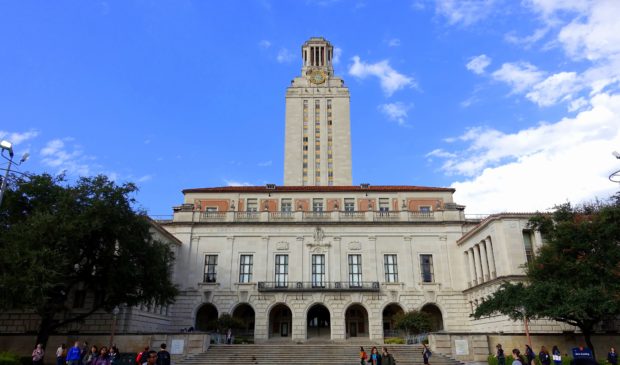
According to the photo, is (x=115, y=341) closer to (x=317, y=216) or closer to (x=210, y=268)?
(x=210, y=268)

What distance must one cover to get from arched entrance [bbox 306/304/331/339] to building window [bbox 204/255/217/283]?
9911 millimetres

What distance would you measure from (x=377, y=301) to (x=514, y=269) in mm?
12852

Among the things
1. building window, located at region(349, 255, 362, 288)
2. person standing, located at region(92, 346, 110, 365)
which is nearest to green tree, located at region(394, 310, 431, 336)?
building window, located at region(349, 255, 362, 288)

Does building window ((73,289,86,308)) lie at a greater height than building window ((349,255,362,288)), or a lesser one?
lesser

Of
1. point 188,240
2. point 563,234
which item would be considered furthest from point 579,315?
point 188,240

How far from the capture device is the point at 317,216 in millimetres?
44500

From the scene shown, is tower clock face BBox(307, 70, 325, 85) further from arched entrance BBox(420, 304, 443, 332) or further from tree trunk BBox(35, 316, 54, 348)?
tree trunk BBox(35, 316, 54, 348)

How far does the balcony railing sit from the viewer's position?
A: 4097 cm

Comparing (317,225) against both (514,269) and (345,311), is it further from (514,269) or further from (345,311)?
(514,269)

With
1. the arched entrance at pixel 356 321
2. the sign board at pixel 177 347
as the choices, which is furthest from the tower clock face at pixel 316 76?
the sign board at pixel 177 347

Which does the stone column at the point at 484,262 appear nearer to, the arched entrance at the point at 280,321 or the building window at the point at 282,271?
the building window at the point at 282,271

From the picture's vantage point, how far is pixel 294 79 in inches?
3465

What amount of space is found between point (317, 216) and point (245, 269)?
881cm

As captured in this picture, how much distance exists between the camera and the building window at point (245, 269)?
139 ft
